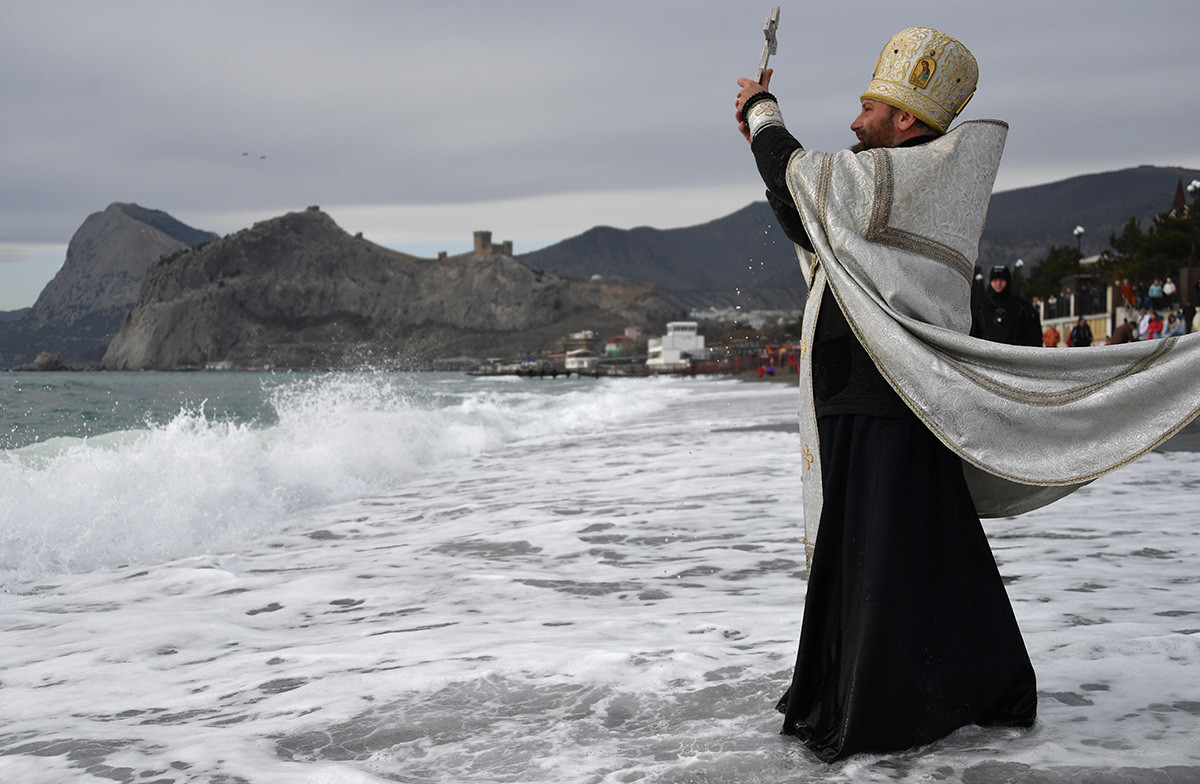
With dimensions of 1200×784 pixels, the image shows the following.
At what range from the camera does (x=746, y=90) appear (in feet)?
9.00

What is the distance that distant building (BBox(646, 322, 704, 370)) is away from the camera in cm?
13012

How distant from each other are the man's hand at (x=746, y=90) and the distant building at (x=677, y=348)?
12226 cm

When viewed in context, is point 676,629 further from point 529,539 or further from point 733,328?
point 529,539

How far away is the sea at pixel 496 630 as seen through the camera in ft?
8.25

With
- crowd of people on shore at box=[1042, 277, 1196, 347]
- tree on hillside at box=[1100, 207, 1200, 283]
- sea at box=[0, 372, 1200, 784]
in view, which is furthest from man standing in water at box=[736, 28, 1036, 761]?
tree on hillside at box=[1100, 207, 1200, 283]

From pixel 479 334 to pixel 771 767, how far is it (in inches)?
7655

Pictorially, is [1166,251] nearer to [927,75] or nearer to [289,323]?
[927,75]

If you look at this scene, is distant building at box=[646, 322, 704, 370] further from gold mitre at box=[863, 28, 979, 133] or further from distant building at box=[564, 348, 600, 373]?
gold mitre at box=[863, 28, 979, 133]

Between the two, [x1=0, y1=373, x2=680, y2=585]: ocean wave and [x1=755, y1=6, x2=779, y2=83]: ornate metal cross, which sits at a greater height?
[x1=755, y1=6, x2=779, y2=83]: ornate metal cross

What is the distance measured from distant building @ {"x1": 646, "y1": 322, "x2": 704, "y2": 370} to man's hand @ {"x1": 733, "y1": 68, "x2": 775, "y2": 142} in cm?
12226

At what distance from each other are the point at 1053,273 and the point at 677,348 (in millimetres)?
65428

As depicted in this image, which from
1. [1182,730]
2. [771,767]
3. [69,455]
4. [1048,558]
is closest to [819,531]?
[771,767]

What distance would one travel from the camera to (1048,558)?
483 centimetres

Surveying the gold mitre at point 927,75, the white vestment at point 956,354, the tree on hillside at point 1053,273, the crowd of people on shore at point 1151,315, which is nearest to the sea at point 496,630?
the white vestment at point 956,354
